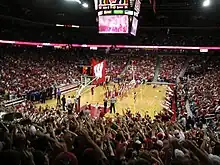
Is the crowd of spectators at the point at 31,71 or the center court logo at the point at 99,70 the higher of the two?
the center court logo at the point at 99,70

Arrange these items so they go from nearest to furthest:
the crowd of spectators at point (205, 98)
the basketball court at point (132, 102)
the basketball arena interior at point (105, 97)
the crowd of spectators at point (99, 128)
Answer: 1. the crowd of spectators at point (99, 128)
2. the basketball arena interior at point (105, 97)
3. the crowd of spectators at point (205, 98)
4. the basketball court at point (132, 102)

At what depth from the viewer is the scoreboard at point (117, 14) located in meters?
18.0

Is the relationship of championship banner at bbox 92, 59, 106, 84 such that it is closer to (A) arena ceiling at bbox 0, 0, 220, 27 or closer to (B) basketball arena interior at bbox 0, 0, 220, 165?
(B) basketball arena interior at bbox 0, 0, 220, 165

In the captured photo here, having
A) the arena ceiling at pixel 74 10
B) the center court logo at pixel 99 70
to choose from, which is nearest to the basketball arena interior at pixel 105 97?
the center court logo at pixel 99 70

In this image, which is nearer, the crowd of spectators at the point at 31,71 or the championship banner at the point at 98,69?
the championship banner at the point at 98,69

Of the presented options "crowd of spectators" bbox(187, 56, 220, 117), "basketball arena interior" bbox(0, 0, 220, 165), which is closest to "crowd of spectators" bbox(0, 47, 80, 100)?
"basketball arena interior" bbox(0, 0, 220, 165)

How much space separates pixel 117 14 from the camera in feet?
60.2

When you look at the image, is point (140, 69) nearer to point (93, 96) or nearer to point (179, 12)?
point (179, 12)

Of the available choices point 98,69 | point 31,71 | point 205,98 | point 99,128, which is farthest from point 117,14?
point 31,71

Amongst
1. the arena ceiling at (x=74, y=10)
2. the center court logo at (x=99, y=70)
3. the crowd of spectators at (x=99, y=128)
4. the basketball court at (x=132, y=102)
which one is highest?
the arena ceiling at (x=74, y=10)

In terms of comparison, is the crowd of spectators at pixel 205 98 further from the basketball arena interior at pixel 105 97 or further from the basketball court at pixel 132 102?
the basketball court at pixel 132 102

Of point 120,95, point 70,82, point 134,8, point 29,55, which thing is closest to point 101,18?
point 134,8

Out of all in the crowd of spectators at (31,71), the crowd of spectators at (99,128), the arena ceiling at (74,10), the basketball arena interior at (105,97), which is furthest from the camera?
the arena ceiling at (74,10)

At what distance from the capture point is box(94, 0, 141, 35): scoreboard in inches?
707
